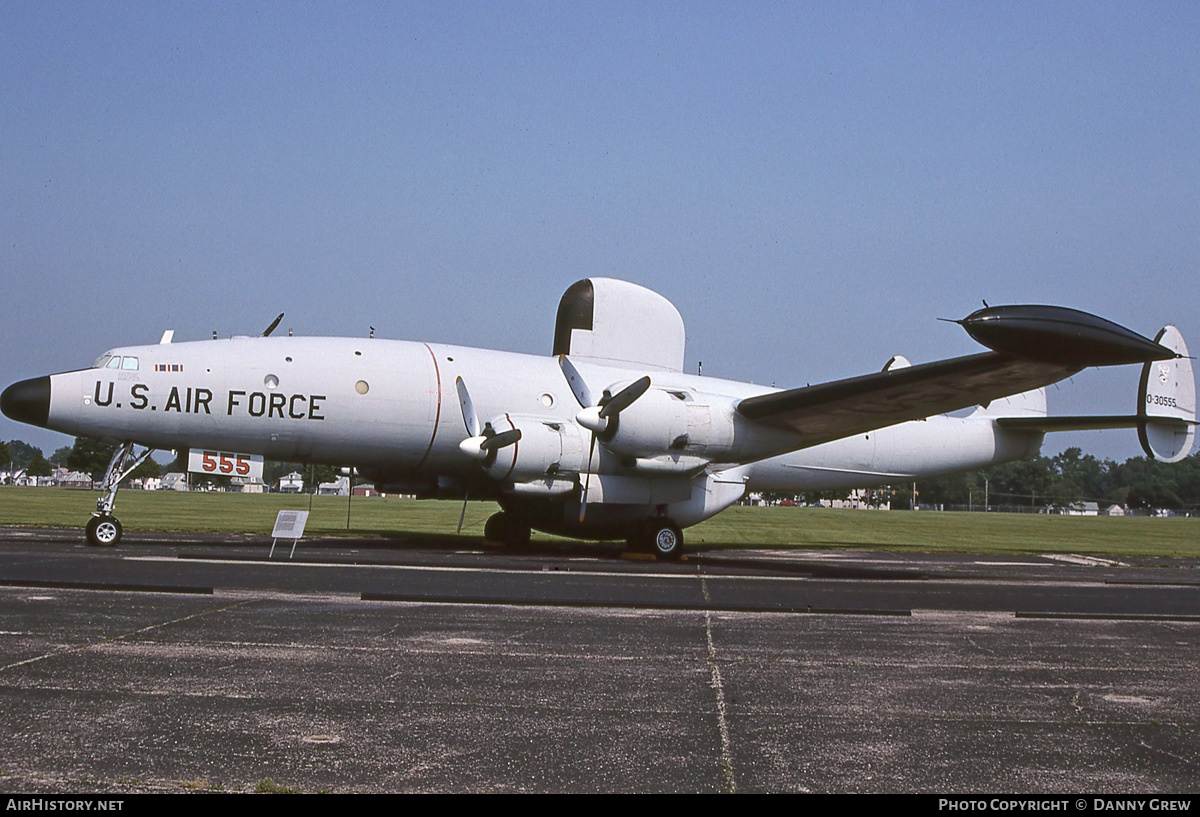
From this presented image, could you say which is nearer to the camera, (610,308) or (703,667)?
(703,667)

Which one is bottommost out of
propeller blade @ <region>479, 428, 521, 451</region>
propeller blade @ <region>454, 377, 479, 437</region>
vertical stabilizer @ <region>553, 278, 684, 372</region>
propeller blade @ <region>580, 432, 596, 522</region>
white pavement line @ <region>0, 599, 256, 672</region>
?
white pavement line @ <region>0, 599, 256, 672</region>

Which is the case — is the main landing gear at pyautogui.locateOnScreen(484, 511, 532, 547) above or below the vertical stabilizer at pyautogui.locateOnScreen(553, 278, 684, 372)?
below

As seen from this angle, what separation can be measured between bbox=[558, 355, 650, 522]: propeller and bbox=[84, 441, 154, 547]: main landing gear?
27.2 ft

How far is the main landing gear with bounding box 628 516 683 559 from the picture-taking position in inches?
782

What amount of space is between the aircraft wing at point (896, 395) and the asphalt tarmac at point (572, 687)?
12.2 ft

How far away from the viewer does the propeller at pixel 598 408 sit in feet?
59.5

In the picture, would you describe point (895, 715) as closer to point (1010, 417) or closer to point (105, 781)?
point (105, 781)

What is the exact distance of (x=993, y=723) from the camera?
609 cm

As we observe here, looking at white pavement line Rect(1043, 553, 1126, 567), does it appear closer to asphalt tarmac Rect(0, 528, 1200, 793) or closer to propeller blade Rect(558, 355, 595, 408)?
asphalt tarmac Rect(0, 528, 1200, 793)

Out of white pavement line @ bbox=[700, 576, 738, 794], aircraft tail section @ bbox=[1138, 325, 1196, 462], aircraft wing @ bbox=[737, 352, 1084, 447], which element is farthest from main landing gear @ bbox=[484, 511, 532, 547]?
aircraft tail section @ bbox=[1138, 325, 1196, 462]

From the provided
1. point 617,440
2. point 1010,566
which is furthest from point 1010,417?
point 617,440

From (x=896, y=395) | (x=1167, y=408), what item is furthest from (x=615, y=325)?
(x=1167, y=408)

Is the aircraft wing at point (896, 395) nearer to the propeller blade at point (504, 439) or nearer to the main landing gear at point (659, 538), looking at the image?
the main landing gear at point (659, 538)

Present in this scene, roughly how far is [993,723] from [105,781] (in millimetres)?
5028
